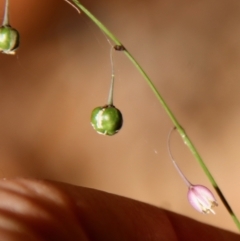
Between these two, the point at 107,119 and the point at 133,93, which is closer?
the point at 107,119

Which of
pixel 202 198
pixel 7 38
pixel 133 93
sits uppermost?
pixel 133 93

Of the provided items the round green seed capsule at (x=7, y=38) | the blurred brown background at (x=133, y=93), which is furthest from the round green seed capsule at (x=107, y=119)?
the blurred brown background at (x=133, y=93)

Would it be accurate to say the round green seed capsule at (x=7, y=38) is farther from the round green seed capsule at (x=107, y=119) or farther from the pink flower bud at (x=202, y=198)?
the pink flower bud at (x=202, y=198)

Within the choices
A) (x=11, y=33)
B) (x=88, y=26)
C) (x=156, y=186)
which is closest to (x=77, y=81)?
(x=88, y=26)

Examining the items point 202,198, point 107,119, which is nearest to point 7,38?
point 107,119

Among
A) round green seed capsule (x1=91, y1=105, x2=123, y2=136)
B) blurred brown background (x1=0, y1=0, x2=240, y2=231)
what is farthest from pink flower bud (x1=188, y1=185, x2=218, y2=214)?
blurred brown background (x1=0, y1=0, x2=240, y2=231)

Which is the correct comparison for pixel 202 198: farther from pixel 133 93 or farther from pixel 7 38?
pixel 133 93

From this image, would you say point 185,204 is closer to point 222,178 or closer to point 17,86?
point 222,178

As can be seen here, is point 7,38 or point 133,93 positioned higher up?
point 133,93

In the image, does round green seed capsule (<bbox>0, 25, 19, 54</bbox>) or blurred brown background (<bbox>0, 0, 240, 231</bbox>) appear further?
blurred brown background (<bbox>0, 0, 240, 231</bbox>)

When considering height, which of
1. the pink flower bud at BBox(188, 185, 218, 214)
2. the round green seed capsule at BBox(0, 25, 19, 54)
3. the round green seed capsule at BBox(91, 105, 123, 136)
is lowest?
the pink flower bud at BBox(188, 185, 218, 214)

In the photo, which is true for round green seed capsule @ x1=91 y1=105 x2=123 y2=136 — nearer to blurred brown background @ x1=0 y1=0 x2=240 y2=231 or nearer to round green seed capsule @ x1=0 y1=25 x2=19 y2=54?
round green seed capsule @ x1=0 y1=25 x2=19 y2=54
